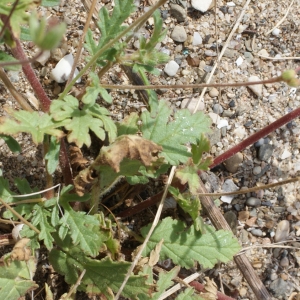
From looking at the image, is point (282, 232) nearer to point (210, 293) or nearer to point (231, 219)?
point (231, 219)

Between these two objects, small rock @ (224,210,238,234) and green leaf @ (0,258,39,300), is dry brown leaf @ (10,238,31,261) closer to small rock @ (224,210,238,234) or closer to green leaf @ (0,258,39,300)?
green leaf @ (0,258,39,300)

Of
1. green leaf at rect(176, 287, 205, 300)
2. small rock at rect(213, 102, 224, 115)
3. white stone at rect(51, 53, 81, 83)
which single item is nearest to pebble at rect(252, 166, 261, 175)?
small rock at rect(213, 102, 224, 115)

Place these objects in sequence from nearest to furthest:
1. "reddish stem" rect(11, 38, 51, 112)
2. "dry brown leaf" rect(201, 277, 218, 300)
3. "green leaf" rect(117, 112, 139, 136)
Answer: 1. "reddish stem" rect(11, 38, 51, 112)
2. "green leaf" rect(117, 112, 139, 136)
3. "dry brown leaf" rect(201, 277, 218, 300)

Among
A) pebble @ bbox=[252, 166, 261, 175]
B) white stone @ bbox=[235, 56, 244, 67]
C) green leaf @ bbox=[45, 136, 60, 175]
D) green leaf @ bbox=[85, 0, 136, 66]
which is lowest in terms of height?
pebble @ bbox=[252, 166, 261, 175]

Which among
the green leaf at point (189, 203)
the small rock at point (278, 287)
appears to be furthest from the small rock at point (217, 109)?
the small rock at point (278, 287)

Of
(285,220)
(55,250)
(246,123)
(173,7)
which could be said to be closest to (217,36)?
(173,7)

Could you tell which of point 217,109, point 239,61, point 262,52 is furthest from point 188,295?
point 262,52

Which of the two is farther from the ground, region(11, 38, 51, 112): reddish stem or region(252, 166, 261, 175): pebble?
region(11, 38, 51, 112): reddish stem
